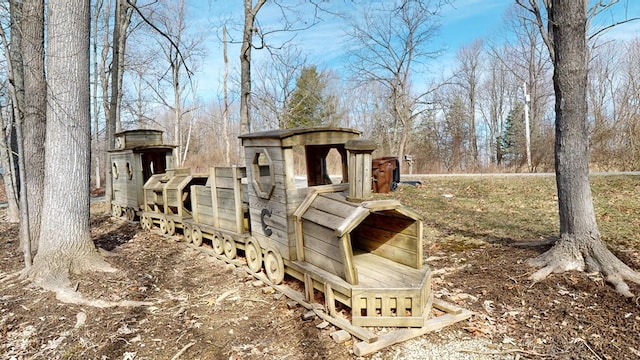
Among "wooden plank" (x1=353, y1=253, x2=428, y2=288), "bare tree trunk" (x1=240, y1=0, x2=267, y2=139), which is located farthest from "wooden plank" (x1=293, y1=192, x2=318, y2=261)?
"bare tree trunk" (x1=240, y1=0, x2=267, y2=139)

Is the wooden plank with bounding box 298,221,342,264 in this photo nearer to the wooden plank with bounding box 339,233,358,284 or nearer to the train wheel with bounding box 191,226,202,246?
the wooden plank with bounding box 339,233,358,284

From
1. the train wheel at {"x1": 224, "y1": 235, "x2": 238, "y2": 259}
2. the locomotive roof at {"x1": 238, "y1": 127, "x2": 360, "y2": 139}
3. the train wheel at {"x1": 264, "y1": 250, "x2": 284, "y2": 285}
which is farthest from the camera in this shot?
the train wheel at {"x1": 224, "y1": 235, "x2": 238, "y2": 259}

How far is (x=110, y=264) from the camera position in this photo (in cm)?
544

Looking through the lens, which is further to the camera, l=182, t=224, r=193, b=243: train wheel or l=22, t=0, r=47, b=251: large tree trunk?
l=182, t=224, r=193, b=243: train wheel

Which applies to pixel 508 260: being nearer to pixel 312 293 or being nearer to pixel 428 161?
pixel 312 293

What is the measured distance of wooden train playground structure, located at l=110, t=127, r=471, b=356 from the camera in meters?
3.68

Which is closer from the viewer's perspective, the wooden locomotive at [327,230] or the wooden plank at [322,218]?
the wooden locomotive at [327,230]

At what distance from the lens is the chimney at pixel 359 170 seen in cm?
392

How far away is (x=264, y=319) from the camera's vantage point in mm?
4121

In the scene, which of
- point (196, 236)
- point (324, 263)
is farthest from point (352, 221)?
point (196, 236)


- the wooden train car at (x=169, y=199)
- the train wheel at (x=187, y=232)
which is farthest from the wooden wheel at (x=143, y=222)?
the train wheel at (x=187, y=232)

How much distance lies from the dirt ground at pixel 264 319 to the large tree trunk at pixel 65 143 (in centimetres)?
44

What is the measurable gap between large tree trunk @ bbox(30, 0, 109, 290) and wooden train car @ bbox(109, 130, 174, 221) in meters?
3.64

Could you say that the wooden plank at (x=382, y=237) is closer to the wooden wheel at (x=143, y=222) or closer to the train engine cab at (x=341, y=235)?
the train engine cab at (x=341, y=235)
